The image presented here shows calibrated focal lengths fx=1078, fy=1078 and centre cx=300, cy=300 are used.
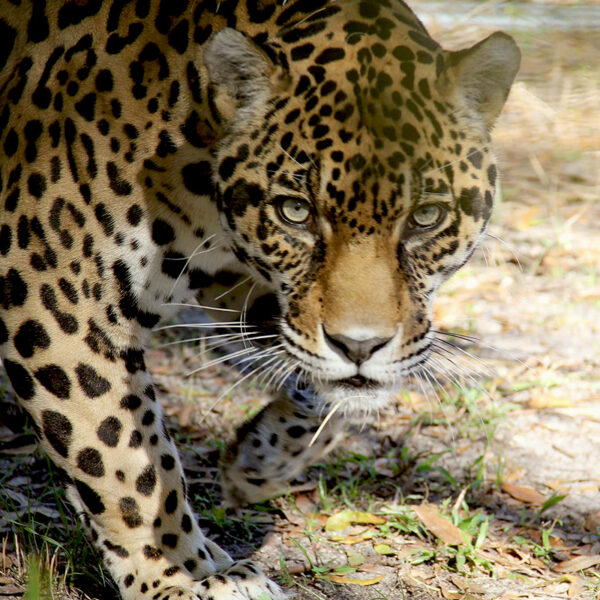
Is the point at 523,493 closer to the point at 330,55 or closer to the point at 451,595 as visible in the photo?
the point at 451,595

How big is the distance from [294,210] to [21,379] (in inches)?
50.7

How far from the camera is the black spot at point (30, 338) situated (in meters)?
4.14

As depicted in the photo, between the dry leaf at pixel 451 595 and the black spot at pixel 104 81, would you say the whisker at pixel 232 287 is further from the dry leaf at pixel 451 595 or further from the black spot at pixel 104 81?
the dry leaf at pixel 451 595

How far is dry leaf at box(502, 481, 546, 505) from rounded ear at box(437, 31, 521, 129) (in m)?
2.16

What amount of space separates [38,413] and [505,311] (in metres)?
4.28

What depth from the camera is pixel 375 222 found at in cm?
377

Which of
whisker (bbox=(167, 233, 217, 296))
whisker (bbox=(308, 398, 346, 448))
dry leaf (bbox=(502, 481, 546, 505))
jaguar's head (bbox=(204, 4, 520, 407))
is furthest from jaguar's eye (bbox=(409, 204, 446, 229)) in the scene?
dry leaf (bbox=(502, 481, 546, 505))

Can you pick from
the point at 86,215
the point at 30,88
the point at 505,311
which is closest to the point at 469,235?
the point at 86,215

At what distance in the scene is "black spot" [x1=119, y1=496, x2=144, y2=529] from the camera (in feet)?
14.0

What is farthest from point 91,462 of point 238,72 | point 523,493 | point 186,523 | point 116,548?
point 523,493

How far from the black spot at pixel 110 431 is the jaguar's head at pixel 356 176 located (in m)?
0.77

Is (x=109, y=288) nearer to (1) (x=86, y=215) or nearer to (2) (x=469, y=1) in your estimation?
(1) (x=86, y=215)

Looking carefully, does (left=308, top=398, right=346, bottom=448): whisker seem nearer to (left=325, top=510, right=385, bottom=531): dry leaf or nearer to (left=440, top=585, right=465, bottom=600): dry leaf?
(left=325, top=510, right=385, bottom=531): dry leaf

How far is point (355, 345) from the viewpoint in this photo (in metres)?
3.70
